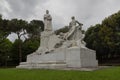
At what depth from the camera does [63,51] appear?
72.5 feet

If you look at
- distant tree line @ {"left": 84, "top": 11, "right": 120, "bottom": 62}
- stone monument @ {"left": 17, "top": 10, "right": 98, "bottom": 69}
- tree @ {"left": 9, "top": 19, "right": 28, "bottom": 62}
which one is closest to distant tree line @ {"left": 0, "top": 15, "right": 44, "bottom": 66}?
tree @ {"left": 9, "top": 19, "right": 28, "bottom": 62}

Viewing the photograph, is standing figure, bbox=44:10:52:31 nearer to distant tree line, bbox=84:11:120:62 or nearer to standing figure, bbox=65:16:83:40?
standing figure, bbox=65:16:83:40

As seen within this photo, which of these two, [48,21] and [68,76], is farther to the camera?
[48,21]

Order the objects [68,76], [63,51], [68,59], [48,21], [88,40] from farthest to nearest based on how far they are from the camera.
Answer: [88,40] → [48,21] → [63,51] → [68,59] → [68,76]

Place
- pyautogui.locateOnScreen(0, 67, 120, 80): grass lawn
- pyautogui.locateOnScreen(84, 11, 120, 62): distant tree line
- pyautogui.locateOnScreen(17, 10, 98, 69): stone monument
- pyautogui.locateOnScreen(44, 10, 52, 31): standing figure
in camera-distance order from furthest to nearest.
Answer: pyautogui.locateOnScreen(84, 11, 120, 62): distant tree line, pyautogui.locateOnScreen(44, 10, 52, 31): standing figure, pyautogui.locateOnScreen(17, 10, 98, 69): stone monument, pyautogui.locateOnScreen(0, 67, 120, 80): grass lawn

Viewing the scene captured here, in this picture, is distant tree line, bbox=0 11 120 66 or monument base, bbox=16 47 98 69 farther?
distant tree line, bbox=0 11 120 66

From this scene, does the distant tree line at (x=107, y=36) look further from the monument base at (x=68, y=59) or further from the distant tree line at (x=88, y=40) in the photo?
the monument base at (x=68, y=59)

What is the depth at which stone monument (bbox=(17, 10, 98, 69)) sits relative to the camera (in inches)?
811

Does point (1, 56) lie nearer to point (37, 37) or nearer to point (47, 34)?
point (37, 37)

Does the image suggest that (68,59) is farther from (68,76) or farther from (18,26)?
(18,26)

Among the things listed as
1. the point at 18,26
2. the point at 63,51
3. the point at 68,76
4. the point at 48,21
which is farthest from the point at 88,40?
the point at 68,76

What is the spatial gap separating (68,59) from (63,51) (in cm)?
118

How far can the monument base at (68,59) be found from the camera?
20406mm

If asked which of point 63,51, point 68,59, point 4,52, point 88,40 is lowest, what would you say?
point 68,59
